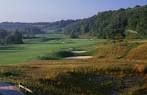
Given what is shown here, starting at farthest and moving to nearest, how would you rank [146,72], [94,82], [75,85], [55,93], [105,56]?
[105,56] → [146,72] → [94,82] → [75,85] → [55,93]

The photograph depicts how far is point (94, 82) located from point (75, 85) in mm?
2698

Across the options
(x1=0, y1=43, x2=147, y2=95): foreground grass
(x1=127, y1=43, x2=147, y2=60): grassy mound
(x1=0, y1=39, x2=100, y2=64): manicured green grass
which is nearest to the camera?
(x1=0, y1=43, x2=147, y2=95): foreground grass

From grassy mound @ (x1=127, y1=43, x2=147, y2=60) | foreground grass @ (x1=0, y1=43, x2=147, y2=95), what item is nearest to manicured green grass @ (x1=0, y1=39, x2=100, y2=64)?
grassy mound @ (x1=127, y1=43, x2=147, y2=60)

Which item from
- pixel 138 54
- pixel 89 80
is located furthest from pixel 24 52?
pixel 89 80

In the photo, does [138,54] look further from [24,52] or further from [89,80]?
[24,52]

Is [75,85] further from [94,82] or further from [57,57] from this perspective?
[57,57]

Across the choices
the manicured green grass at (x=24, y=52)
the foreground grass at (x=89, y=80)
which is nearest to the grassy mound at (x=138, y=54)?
the manicured green grass at (x=24, y=52)

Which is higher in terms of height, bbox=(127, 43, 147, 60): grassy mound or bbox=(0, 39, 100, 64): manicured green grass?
bbox=(127, 43, 147, 60): grassy mound

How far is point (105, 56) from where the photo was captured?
5578 cm

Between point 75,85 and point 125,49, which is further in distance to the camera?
point 125,49

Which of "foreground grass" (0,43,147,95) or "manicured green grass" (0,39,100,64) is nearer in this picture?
"foreground grass" (0,43,147,95)

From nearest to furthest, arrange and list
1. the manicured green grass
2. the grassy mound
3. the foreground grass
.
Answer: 1. the foreground grass
2. the grassy mound
3. the manicured green grass

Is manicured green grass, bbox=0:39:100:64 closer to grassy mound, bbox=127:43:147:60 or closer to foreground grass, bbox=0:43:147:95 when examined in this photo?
grassy mound, bbox=127:43:147:60

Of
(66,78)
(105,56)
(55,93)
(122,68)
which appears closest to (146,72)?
(122,68)
